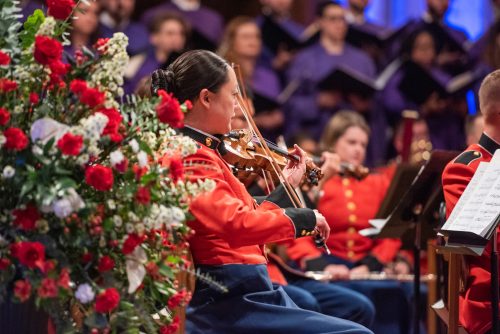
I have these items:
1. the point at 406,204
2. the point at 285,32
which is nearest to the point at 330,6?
the point at 285,32

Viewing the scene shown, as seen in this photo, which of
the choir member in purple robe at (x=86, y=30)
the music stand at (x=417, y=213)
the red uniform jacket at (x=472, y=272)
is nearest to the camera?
the red uniform jacket at (x=472, y=272)

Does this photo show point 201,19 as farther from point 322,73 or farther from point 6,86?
point 6,86

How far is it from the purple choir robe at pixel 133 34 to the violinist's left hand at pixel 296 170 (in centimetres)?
374

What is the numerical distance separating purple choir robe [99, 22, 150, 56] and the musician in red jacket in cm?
363

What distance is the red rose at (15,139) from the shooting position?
2.41 meters

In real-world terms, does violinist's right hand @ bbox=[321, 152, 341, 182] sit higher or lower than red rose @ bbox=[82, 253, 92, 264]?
lower

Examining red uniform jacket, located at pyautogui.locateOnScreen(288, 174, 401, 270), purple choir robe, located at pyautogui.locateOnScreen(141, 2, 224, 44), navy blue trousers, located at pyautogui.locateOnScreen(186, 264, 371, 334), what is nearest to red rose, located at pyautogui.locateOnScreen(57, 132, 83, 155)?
navy blue trousers, located at pyautogui.locateOnScreen(186, 264, 371, 334)

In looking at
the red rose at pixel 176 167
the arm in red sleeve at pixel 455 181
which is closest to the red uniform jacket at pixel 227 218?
the red rose at pixel 176 167

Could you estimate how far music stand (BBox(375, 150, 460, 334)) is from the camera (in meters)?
4.28

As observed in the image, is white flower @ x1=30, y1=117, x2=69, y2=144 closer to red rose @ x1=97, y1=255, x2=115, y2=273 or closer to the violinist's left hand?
red rose @ x1=97, y1=255, x2=115, y2=273

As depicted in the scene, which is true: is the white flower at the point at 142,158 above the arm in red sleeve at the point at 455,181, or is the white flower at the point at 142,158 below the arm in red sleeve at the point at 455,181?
above

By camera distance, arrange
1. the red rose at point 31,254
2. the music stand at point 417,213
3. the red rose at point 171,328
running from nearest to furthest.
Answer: the red rose at point 31,254, the red rose at point 171,328, the music stand at point 417,213

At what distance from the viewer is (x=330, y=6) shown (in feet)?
24.4

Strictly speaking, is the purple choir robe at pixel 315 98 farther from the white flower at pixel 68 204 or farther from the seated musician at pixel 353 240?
the white flower at pixel 68 204
